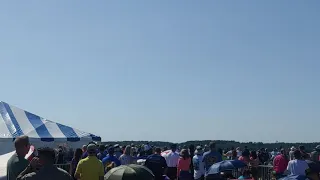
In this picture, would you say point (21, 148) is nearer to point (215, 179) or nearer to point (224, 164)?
point (215, 179)

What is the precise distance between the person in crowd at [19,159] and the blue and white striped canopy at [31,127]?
49.0 ft

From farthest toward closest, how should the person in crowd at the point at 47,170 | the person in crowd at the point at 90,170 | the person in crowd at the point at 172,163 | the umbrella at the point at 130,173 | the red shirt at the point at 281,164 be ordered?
1. the person in crowd at the point at 172,163
2. the red shirt at the point at 281,164
3. the person in crowd at the point at 90,170
4. the person in crowd at the point at 47,170
5. the umbrella at the point at 130,173

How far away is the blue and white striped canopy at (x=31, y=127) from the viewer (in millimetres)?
21359

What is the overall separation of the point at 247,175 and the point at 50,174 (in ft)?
17.4

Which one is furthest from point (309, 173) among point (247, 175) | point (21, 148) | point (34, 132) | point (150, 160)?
point (34, 132)

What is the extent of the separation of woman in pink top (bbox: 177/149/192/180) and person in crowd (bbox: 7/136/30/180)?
356 inches

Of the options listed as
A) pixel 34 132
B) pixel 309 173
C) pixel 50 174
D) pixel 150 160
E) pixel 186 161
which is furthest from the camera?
pixel 34 132

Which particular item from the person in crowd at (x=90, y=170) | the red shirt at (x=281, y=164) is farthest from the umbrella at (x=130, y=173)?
the red shirt at (x=281, y=164)

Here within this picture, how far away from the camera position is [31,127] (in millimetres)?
21984

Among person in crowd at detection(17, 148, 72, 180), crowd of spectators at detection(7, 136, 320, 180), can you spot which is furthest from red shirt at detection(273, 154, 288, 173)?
person in crowd at detection(17, 148, 72, 180)

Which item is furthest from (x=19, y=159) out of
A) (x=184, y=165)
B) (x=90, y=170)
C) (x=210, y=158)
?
(x=184, y=165)

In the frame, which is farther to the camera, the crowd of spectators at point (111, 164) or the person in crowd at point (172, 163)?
the person in crowd at point (172, 163)

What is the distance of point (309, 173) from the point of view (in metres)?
6.89

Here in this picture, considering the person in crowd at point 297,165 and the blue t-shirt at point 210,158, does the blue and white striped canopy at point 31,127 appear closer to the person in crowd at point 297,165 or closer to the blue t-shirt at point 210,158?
the blue t-shirt at point 210,158
